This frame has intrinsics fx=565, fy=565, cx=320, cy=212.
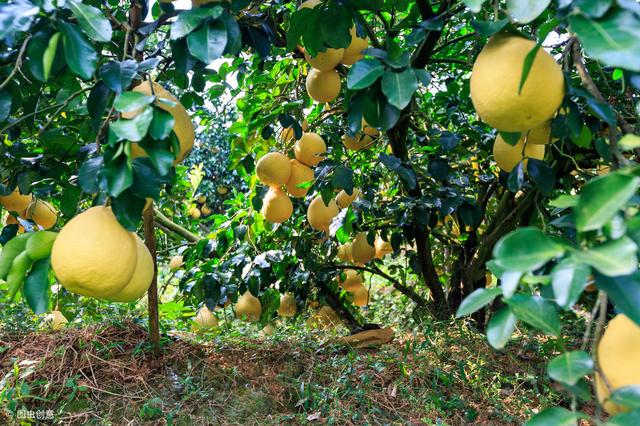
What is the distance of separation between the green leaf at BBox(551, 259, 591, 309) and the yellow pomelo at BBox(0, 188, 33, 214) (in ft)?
7.86

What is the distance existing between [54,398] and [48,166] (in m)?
0.90

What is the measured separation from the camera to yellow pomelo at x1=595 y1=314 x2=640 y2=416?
3.07ft

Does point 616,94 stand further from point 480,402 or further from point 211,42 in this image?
point 211,42

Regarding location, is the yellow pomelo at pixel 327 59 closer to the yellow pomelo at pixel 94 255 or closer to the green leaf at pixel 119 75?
the green leaf at pixel 119 75

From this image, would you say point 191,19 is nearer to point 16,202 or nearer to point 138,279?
point 138,279

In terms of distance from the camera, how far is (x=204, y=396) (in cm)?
231

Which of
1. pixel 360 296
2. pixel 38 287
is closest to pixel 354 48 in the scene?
pixel 38 287

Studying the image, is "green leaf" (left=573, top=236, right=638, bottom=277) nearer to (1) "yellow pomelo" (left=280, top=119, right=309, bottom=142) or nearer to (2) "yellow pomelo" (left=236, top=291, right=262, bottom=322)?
(1) "yellow pomelo" (left=280, top=119, right=309, bottom=142)

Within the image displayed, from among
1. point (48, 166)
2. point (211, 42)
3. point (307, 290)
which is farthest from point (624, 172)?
point (307, 290)

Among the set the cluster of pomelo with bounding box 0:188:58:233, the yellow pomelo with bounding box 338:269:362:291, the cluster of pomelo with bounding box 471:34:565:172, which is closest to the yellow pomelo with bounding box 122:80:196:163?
the cluster of pomelo with bounding box 471:34:565:172

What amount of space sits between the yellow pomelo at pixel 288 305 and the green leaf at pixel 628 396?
9.88ft

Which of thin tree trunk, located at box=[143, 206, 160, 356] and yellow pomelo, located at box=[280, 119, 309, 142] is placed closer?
thin tree trunk, located at box=[143, 206, 160, 356]

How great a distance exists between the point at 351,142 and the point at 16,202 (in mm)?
1611

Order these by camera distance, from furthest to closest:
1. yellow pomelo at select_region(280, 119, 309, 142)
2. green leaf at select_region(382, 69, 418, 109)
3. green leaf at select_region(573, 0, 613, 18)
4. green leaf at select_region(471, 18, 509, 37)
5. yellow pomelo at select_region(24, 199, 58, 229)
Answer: yellow pomelo at select_region(280, 119, 309, 142) → yellow pomelo at select_region(24, 199, 58, 229) → green leaf at select_region(382, 69, 418, 109) → green leaf at select_region(471, 18, 509, 37) → green leaf at select_region(573, 0, 613, 18)
